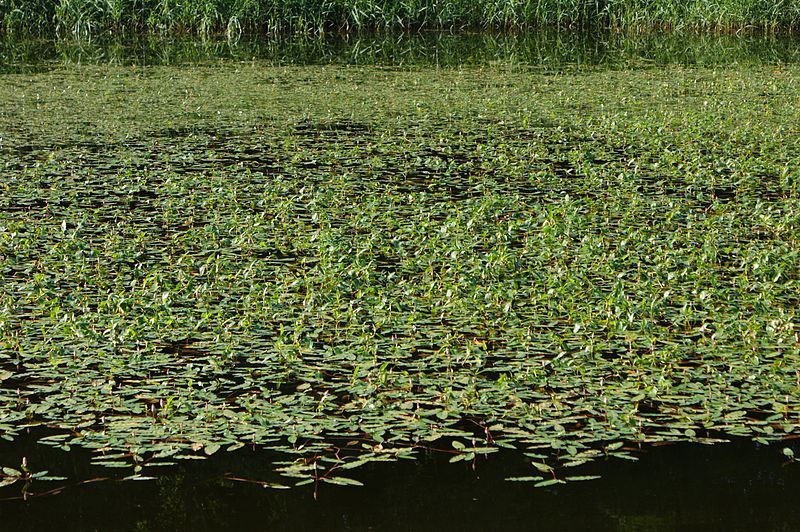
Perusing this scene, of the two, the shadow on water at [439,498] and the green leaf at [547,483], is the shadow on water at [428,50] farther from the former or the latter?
the green leaf at [547,483]

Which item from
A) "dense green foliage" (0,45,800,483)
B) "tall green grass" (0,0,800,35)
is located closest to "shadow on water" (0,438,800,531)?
"dense green foliage" (0,45,800,483)

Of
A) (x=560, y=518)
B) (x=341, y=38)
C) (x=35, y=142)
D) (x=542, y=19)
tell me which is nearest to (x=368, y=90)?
(x=35, y=142)

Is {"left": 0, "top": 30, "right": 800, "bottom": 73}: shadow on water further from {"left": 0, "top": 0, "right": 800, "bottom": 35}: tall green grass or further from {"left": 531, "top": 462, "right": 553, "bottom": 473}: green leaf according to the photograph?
{"left": 531, "top": 462, "right": 553, "bottom": 473}: green leaf

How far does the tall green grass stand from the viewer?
18547 millimetres

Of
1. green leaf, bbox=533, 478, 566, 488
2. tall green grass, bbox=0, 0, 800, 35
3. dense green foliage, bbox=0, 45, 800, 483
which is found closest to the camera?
green leaf, bbox=533, 478, 566, 488

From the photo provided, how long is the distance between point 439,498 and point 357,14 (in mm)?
16316

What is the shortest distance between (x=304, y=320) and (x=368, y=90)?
8.13 meters

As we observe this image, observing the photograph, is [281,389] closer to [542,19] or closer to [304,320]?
[304,320]

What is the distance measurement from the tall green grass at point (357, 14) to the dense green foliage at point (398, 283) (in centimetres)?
805

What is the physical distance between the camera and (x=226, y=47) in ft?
57.3

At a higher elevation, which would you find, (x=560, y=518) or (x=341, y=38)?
(x=341, y=38)

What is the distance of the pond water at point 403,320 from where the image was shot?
12.1 feet

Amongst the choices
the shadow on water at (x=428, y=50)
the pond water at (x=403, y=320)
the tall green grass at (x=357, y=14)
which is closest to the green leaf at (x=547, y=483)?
the pond water at (x=403, y=320)

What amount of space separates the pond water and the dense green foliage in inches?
0.8
